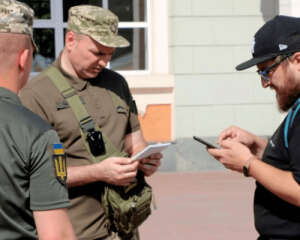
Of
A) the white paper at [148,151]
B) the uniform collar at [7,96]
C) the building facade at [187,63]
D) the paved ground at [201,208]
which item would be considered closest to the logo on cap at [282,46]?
the white paper at [148,151]

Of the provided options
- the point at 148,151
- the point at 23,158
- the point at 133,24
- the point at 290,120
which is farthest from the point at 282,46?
the point at 133,24

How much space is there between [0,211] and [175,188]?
6425 millimetres

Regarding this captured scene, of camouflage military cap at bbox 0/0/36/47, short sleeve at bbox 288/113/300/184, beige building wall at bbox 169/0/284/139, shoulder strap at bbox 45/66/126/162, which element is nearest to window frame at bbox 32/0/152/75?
beige building wall at bbox 169/0/284/139

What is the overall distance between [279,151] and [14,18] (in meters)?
1.18

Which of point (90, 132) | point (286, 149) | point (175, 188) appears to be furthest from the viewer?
point (175, 188)

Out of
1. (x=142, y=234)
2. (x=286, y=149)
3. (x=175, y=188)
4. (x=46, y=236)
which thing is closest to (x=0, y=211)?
(x=46, y=236)

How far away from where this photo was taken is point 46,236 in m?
1.86

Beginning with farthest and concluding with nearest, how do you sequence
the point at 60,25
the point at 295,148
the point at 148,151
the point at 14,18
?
1. the point at 60,25
2. the point at 148,151
3. the point at 295,148
4. the point at 14,18

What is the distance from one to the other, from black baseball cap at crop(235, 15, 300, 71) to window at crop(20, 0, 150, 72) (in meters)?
6.72

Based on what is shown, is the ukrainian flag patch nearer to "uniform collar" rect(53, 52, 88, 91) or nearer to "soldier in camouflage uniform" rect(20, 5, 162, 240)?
"soldier in camouflage uniform" rect(20, 5, 162, 240)

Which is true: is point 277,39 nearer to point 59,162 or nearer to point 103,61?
point 103,61

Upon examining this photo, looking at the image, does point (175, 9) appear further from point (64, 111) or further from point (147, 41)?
point (64, 111)

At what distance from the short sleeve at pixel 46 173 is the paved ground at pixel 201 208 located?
4237mm

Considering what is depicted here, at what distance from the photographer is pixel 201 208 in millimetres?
7191
